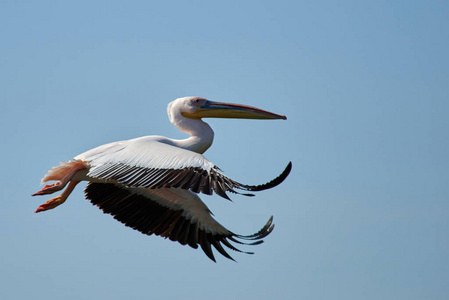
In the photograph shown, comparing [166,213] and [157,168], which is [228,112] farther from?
[157,168]

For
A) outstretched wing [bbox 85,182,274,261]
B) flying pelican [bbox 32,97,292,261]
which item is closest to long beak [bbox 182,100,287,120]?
flying pelican [bbox 32,97,292,261]

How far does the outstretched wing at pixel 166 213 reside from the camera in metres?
13.6

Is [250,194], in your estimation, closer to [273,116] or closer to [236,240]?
[236,240]

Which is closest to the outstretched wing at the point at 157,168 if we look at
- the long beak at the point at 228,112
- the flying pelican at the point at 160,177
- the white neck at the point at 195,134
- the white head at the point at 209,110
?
the flying pelican at the point at 160,177

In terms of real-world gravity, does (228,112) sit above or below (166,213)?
above

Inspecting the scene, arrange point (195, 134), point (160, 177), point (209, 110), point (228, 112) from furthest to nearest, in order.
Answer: point (228, 112), point (209, 110), point (195, 134), point (160, 177)

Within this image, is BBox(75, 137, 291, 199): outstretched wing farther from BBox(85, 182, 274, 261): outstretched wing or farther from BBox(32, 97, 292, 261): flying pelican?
BBox(85, 182, 274, 261): outstretched wing

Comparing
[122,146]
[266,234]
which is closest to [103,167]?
[122,146]

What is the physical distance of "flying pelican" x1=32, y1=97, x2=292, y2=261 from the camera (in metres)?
11.7

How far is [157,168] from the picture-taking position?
37.7 ft

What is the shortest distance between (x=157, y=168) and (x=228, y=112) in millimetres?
3374

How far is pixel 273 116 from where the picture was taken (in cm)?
1427

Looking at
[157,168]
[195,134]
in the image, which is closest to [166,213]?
[195,134]

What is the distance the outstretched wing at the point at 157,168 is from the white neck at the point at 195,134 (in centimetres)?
88
